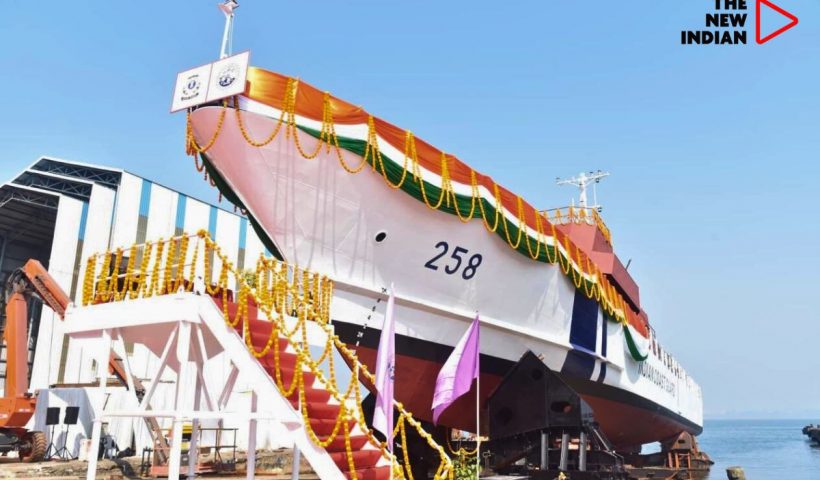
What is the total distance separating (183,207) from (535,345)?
18.8m

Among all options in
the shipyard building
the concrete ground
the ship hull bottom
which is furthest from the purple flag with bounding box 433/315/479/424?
the shipyard building

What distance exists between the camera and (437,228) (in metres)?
10.3

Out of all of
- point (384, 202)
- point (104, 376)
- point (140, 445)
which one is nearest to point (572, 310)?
point (384, 202)

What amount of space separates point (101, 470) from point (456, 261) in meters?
11.9

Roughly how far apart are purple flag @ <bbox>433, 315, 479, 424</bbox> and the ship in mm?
778

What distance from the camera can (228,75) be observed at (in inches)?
319

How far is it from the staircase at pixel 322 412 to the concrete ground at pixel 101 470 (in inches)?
381

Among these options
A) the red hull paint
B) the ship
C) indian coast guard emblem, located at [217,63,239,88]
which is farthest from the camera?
the red hull paint

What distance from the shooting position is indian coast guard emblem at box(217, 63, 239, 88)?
803 cm

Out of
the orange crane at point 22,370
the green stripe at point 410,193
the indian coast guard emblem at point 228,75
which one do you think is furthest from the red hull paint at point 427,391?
the orange crane at point 22,370

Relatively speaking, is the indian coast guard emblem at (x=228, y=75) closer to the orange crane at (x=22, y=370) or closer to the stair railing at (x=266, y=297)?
the stair railing at (x=266, y=297)

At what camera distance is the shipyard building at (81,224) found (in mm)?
21875

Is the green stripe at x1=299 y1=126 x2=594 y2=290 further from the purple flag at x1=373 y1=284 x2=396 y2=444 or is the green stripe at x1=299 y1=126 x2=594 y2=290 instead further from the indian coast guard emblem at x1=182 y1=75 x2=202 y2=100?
the purple flag at x1=373 y1=284 x2=396 y2=444

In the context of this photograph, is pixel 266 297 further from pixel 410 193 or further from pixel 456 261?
pixel 456 261
